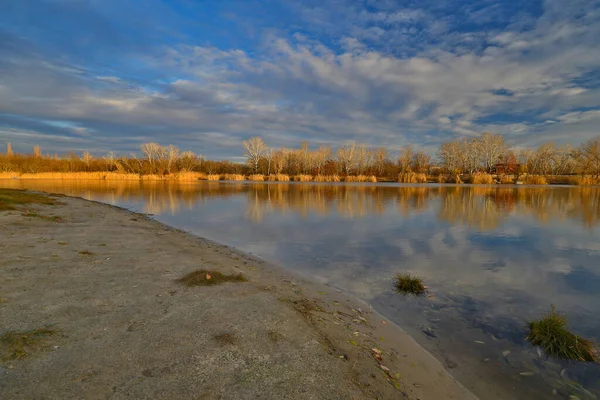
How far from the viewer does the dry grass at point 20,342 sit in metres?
3.18

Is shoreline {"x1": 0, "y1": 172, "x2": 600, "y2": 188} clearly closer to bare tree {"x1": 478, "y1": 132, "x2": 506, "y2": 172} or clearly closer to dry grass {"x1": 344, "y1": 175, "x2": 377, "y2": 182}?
dry grass {"x1": 344, "y1": 175, "x2": 377, "y2": 182}

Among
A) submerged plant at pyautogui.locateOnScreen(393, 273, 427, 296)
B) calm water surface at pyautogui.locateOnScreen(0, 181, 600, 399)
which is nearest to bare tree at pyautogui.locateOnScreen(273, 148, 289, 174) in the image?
calm water surface at pyautogui.locateOnScreen(0, 181, 600, 399)

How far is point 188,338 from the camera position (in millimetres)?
3756

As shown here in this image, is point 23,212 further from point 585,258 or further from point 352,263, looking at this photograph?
point 585,258

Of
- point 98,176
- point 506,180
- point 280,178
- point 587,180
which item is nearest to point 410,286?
point 280,178

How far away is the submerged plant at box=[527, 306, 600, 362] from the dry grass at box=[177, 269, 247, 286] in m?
5.25

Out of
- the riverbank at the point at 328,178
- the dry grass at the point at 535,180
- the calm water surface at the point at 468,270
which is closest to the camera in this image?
the calm water surface at the point at 468,270

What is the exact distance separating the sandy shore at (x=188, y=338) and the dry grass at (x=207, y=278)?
22cm

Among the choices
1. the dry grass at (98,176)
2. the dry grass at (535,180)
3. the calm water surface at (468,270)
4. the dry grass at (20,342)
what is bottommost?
the calm water surface at (468,270)

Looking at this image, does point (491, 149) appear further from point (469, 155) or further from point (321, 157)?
point (321, 157)

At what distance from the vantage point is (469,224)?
15516mm

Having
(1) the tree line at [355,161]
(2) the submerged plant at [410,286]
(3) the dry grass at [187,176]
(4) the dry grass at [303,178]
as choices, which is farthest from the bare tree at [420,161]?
(2) the submerged plant at [410,286]

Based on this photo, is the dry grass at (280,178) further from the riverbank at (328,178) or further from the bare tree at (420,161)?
the bare tree at (420,161)

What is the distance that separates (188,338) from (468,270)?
7541mm
